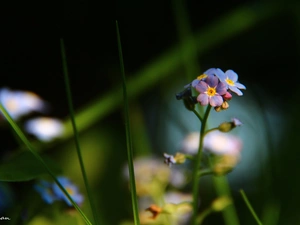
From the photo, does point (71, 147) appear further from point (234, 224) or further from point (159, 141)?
point (234, 224)

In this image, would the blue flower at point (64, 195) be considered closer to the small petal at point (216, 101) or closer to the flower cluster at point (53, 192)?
the flower cluster at point (53, 192)

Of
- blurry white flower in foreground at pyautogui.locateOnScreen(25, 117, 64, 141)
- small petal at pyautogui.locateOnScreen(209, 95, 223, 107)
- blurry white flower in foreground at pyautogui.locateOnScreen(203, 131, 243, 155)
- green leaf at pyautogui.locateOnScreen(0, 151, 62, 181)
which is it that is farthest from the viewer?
blurry white flower in foreground at pyautogui.locateOnScreen(25, 117, 64, 141)

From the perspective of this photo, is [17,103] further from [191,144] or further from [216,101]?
[216,101]

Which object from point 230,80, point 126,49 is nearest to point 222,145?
point 230,80

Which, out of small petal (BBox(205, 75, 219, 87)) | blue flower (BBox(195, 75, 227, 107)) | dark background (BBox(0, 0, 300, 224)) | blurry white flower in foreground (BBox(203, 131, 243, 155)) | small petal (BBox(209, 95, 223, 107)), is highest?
dark background (BBox(0, 0, 300, 224))

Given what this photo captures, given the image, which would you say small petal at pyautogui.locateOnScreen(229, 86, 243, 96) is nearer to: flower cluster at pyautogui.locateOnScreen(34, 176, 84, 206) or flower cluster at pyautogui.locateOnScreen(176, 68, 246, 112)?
flower cluster at pyautogui.locateOnScreen(176, 68, 246, 112)

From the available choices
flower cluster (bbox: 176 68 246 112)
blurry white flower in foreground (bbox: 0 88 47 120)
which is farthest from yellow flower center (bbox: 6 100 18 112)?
flower cluster (bbox: 176 68 246 112)

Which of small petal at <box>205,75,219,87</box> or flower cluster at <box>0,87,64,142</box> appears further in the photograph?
flower cluster at <box>0,87,64,142</box>
